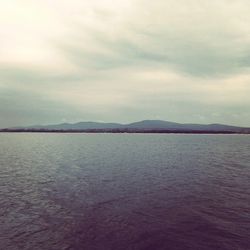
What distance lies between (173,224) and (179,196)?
962 centimetres

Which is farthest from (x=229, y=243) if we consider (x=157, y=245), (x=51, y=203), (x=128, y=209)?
(x=51, y=203)

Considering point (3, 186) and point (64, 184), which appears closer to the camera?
point (3, 186)

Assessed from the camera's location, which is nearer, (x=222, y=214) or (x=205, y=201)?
(x=222, y=214)

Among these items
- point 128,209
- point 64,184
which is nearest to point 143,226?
point 128,209

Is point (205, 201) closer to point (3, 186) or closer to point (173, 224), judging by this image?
point (173, 224)

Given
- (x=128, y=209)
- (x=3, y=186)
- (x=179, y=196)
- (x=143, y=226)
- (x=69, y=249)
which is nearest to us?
(x=69, y=249)

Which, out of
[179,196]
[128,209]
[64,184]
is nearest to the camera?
[128,209]

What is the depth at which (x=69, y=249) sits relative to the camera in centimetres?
1867

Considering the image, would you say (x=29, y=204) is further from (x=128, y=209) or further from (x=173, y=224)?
(x=173, y=224)

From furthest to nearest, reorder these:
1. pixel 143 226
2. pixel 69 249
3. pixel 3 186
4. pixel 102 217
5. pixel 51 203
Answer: pixel 3 186, pixel 51 203, pixel 102 217, pixel 143 226, pixel 69 249

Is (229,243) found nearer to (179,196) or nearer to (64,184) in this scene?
(179,196)

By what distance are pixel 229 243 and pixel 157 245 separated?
4748 mm

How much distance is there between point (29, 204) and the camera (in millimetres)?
28609

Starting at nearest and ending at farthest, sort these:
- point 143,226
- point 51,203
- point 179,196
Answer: point 143,226
point 51,203
point 179,196
